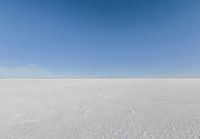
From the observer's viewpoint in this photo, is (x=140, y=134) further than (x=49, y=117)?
No

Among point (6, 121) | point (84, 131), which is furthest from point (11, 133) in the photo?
point (84, 131)

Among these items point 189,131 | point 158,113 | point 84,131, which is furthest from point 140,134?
point 158,113

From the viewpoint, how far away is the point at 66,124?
2.70m

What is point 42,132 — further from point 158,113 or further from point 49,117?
point 158,113

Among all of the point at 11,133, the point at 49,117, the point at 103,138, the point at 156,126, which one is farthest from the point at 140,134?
the point at 11,133

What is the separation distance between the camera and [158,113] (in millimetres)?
3252

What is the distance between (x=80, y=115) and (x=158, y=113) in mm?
2179

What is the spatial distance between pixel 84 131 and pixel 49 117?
1304 millimetres

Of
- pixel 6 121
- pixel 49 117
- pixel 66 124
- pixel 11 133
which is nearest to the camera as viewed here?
pixel 11 133

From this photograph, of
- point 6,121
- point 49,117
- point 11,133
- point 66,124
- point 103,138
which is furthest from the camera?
point 49,117

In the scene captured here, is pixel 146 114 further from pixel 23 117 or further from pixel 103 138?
pixel 23 117

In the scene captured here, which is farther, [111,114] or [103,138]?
[111,114]

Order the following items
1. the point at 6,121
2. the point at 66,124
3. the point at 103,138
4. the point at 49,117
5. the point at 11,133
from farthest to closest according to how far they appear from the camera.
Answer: the point at 49,117 < the point at 6,121 < the point at 66,124 < the point at 11,133 < the point at 103,138

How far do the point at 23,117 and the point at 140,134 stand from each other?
9.87 ft
